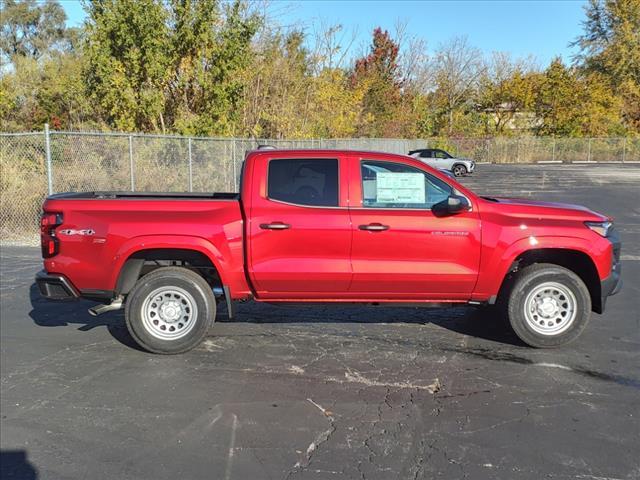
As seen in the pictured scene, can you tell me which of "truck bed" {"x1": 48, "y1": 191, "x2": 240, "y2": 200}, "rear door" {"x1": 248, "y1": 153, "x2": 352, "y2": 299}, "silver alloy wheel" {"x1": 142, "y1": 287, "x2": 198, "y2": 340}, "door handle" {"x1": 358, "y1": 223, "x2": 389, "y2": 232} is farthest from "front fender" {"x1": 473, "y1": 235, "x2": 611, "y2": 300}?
"silver alloy wheel" {"x1": 142, "y1": 287, "x2": 198, "y2": 340}

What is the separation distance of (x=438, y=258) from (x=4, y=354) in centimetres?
415

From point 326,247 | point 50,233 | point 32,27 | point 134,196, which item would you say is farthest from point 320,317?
point 32,27

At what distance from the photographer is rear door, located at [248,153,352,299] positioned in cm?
529

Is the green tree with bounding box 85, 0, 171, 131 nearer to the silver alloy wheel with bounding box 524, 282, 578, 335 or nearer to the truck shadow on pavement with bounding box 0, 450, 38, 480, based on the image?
the silver alloy wheel with bounding box 524, 282, 578, 335

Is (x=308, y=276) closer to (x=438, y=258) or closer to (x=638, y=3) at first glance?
(x=438, y=258)

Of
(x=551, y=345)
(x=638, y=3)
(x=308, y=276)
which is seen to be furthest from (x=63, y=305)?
(x=638, y=3)

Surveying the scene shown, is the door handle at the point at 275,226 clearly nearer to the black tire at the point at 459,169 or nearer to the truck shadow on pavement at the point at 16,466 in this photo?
the truck shadow on pavement at the point at 16,466

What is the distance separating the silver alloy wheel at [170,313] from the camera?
537 cm

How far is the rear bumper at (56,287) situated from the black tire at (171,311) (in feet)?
1.72

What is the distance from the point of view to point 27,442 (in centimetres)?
379

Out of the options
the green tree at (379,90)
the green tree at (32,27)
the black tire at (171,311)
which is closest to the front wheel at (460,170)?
the green tree at (379,90)

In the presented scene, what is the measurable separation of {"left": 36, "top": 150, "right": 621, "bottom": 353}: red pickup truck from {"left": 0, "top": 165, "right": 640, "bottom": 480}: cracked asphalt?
0.49 meters

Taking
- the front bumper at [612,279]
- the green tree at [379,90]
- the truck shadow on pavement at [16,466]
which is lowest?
the truck shadow on pavement at [16,466]

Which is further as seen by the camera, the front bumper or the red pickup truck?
the front bumper
